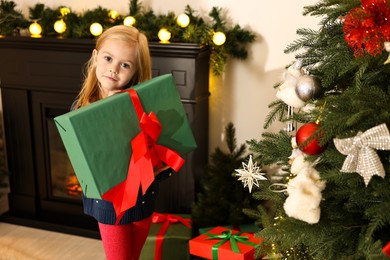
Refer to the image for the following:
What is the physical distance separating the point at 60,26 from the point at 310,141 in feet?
6.07

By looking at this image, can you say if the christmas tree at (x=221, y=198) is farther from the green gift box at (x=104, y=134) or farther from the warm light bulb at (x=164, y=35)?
the green gift box at (x=104, y=134)

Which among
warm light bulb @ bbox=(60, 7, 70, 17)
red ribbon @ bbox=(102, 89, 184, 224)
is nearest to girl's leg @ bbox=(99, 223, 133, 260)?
red ribbon @ bbox=(102, 89, 184, 224)

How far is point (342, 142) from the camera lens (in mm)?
1174

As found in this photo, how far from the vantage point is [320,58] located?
1.46 meters

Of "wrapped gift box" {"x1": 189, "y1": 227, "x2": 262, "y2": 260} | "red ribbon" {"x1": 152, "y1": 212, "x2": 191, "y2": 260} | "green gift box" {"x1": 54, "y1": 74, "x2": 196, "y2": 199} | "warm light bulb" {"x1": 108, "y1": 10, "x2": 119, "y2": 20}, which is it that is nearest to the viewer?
"green gift box" {"x1": 54, "y1": 74, "x2": 196, "y2": 199}

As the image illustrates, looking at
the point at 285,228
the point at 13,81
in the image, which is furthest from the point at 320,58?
the point at 13,81

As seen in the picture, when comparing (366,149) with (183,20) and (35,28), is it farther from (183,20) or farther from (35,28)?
(35,28)

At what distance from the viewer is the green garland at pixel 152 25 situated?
259 cm

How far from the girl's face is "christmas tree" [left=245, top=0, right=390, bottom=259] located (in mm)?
598

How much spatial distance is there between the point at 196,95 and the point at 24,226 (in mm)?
1313

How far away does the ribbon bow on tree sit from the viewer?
1.13 metres

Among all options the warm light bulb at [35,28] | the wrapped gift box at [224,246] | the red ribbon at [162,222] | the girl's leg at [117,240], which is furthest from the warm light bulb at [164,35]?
the girl's leg at [117,240]

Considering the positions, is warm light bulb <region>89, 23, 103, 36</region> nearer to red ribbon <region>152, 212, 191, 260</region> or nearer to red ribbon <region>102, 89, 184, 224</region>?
red ribbon <region>152, 212, 191, 260</region>

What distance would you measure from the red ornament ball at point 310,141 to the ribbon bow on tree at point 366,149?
84 millimetres
